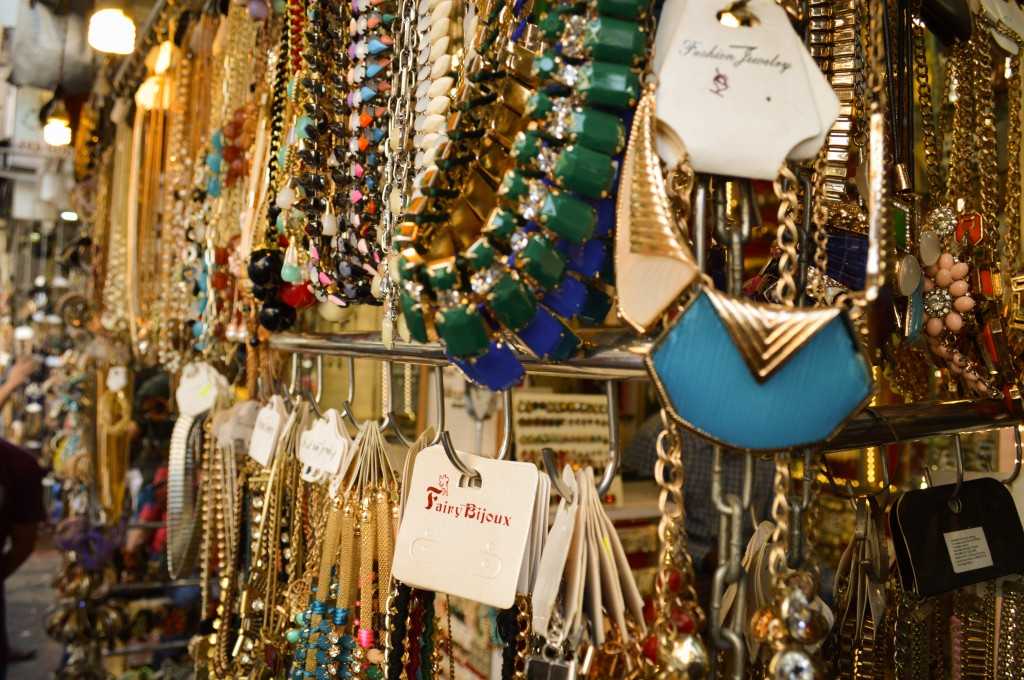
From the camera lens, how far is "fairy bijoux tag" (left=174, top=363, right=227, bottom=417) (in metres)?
1.28

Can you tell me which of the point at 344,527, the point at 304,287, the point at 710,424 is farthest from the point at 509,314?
the point at 304,287

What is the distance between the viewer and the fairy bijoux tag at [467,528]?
1.77ft

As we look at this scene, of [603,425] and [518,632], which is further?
[603,425]

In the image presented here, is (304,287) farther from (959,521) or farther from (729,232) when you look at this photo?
(959,521)

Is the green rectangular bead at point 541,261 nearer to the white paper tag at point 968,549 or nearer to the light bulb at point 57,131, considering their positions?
the white paper tag at point 968,549

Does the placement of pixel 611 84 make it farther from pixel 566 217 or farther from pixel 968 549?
pixel 968 549

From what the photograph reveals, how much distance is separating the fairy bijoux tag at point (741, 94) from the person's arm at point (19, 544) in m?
2.36

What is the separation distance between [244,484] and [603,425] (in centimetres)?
97

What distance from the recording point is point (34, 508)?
2156mm

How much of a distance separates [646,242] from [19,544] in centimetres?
240

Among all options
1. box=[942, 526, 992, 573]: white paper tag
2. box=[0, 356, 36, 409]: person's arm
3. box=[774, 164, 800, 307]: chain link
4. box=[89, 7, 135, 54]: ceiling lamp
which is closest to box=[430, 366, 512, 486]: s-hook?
box=[774, 164, 800, 307]: chain link

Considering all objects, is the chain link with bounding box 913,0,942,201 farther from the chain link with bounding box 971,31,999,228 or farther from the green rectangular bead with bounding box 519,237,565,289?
the green rectangular bead with bounding box 519,237,565,289

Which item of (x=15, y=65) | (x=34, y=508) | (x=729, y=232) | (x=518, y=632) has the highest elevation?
(x=15, y=65)

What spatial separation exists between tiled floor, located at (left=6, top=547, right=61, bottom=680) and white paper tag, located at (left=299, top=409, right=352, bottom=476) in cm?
293
